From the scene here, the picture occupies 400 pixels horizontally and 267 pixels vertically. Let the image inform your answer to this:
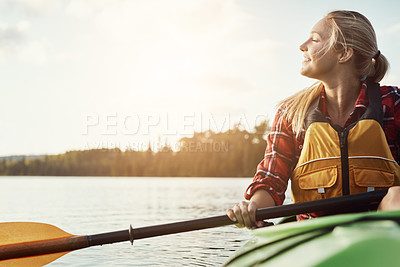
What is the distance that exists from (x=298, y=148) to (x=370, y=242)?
47.2 inches

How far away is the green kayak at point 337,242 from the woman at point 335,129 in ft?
1.44

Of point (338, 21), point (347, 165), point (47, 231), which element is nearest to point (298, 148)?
point (347, 165)

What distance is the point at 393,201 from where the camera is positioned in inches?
72.3

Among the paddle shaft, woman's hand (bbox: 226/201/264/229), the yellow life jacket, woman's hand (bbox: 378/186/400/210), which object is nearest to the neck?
the yellow life jacket

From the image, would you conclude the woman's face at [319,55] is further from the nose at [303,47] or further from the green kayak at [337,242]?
the green kayak at [337,242]

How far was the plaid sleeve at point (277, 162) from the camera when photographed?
243 cm

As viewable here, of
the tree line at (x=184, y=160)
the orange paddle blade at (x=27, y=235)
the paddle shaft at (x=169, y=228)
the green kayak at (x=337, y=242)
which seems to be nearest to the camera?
the green kayak at (x=337, y=242)

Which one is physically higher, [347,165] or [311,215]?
[347,165]

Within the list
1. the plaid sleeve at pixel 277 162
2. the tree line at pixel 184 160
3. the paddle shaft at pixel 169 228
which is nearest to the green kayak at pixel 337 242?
the paddle shaft at pixel 169 228

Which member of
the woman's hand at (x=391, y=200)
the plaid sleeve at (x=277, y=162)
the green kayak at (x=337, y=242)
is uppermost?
the plaid sleeve at (x=277, y=162)

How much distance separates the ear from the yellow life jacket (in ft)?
0.77

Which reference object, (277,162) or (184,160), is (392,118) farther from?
(184,160)

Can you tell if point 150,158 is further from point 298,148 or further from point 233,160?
point 298,148

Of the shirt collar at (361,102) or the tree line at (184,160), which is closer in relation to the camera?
the shirt collar at (361,102)
